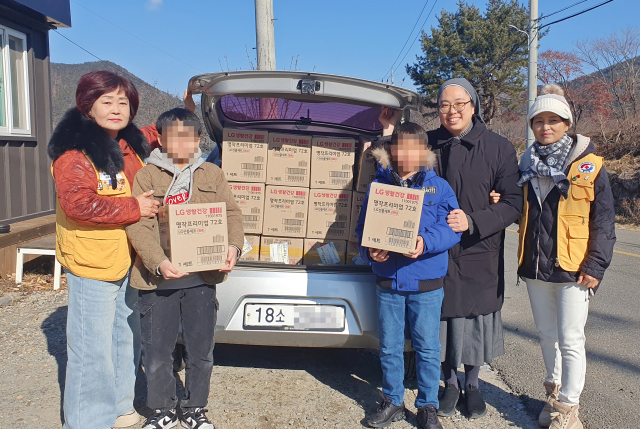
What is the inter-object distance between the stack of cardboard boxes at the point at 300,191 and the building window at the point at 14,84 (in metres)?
4.47

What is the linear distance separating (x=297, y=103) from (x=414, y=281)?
1626 millimetres

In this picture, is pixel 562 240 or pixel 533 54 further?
pixel 533 54

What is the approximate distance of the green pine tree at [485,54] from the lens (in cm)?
3178

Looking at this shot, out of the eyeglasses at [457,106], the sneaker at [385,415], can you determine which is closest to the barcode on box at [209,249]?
the sneaker at [385,415]

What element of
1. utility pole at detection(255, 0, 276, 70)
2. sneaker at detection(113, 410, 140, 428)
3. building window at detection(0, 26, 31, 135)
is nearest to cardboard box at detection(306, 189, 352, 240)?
sneaker at detection(113, 410, 140, 428)

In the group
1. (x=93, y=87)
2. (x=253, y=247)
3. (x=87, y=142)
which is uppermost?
(x=93, y=87)

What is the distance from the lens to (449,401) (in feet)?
9.52

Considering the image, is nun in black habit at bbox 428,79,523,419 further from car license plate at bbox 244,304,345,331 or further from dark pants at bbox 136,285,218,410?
dark pants at bbox 136,285,218,410

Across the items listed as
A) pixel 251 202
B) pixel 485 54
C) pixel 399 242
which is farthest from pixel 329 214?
pixel 485 54

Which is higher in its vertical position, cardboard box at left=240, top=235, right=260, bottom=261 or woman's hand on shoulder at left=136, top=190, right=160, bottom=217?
woman's hand on shoulder at left=136, top=190, right=160, bottom=217

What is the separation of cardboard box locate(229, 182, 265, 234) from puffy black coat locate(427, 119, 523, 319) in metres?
1.23

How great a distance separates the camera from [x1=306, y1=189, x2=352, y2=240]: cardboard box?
3.32m

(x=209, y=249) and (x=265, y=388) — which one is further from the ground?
(x=209, y=249)

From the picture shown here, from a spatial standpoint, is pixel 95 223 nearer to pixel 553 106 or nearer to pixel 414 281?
pixel 414 281
